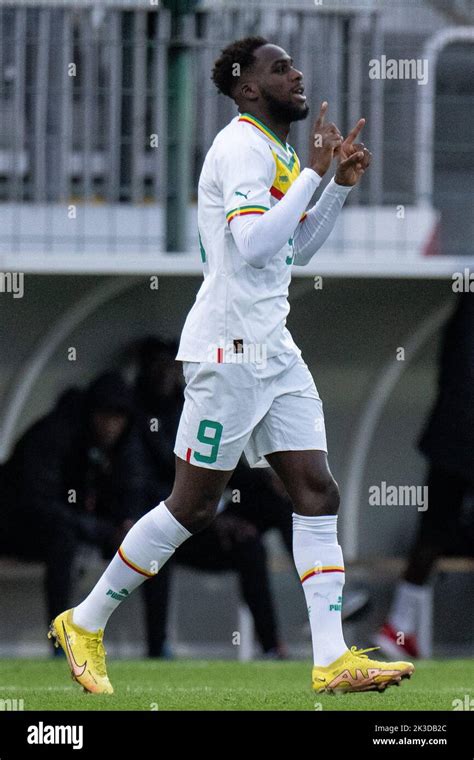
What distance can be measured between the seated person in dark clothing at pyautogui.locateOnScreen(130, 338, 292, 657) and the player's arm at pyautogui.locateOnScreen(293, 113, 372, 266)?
3.51m

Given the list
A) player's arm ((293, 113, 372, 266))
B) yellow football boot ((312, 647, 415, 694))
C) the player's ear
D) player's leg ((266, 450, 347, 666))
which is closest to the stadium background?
player's arm ((293, 113, 372, 266))

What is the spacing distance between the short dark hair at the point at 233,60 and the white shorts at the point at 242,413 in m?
0.94

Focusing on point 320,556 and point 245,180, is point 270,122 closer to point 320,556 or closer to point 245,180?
point 245,180

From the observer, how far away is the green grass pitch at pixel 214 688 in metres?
5.29

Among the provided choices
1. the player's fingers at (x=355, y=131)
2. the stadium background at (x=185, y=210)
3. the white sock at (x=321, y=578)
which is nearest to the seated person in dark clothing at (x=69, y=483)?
the stadium background at (x=185, y=210)

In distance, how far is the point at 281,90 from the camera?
538 centimetres

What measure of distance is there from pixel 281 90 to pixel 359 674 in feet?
6.08

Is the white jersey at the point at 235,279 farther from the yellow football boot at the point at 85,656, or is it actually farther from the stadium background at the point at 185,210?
the stadium background at the point at 185,210

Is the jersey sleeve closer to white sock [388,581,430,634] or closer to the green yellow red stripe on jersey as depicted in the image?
the green yellow red stripe on jersey

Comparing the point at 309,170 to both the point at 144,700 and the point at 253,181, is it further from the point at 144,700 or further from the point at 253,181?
the point at 144,700

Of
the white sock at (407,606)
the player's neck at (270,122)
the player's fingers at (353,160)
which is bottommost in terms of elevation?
the white sock at (407,606)

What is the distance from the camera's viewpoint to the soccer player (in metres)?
5.21

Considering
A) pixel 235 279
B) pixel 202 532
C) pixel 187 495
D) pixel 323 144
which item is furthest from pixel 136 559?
pixel 202 532
